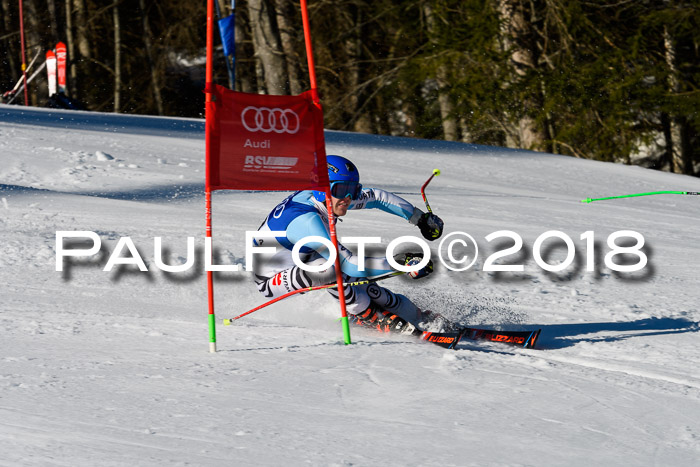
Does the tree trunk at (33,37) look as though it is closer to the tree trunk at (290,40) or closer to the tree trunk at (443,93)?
the tree trunk at (290,40)

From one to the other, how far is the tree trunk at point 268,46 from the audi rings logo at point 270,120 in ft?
52.4

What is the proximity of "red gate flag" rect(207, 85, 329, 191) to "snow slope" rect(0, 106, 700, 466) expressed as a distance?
862 mm

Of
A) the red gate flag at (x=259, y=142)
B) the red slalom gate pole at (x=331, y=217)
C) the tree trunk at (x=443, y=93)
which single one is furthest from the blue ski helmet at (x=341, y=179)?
the tree trunk at (x=443, y=93)

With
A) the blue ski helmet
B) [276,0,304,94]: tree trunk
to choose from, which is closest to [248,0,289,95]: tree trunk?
[276,0,304,94]: tree trunk

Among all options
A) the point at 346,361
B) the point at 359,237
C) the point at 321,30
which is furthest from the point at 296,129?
the point at 321,30

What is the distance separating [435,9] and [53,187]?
13.0m

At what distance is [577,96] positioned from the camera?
1966 cm

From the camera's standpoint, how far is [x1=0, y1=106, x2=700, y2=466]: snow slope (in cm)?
328

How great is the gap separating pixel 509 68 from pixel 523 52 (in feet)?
1.67

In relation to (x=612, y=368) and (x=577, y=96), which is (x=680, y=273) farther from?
(x=577, y=96)

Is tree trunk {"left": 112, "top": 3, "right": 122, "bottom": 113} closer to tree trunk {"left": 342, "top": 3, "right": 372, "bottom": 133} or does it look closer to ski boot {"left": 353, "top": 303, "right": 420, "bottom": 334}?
tree trunk {"left": 342, "top": 3, "right": 372, "bottom": 133}

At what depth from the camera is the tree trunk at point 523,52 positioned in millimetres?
19516

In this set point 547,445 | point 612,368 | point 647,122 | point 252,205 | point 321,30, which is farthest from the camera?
point 321,30

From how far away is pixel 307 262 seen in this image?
5344mm
